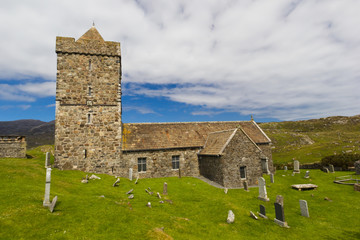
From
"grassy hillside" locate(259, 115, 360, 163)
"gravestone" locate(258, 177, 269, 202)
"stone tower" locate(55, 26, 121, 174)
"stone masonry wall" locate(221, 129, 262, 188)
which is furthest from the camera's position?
"grassy hillside" locate(259, 115, 360, 163)

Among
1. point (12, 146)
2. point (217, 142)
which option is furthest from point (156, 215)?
point (12, 146)

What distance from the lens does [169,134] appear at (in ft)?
101

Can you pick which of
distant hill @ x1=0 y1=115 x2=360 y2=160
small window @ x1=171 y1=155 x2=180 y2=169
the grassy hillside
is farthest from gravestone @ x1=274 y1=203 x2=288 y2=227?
distant hill @ x1=0 y1=115 x2=360 y2=160

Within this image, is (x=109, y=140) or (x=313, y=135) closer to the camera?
(x=109, y=140)

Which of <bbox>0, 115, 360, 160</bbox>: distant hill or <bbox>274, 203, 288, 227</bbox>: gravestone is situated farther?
<bbox>0, 115, 360, 160</bbox>: distant hill

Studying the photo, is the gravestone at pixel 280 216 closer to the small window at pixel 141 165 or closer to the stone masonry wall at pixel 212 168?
the stone masonry wall at pixel 212 168

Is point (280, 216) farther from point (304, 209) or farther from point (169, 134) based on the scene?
point (169, 134)

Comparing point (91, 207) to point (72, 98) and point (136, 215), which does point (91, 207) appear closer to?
point (136, 215)

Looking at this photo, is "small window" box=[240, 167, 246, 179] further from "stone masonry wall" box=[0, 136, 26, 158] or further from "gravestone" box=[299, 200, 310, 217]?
"stone masonry wall" box=[0, 136, 26, 158]

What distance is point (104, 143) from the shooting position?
84.4 ft

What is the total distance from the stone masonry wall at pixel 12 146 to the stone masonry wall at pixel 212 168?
26.2 meters

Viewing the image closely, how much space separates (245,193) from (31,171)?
72.3 ft

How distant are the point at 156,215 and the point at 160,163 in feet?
50.3

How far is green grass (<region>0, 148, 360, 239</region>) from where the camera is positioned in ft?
29.3
